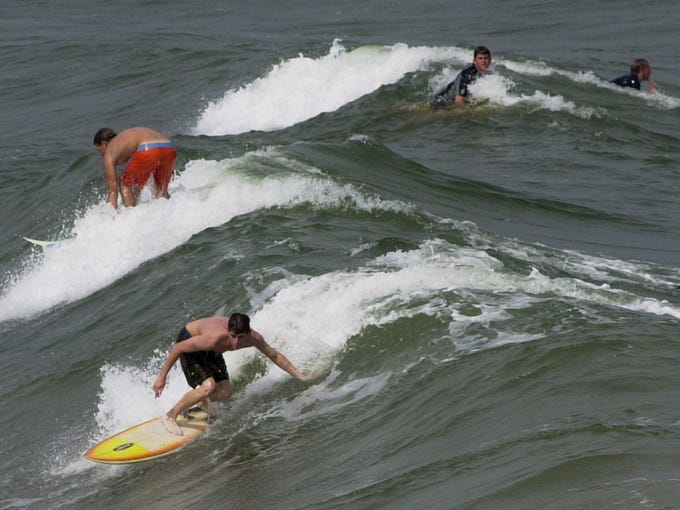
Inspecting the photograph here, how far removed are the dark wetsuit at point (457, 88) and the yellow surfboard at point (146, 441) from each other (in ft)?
Result: 37.5

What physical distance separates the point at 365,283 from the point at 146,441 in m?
2.57

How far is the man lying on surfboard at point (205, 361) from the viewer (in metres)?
8.81

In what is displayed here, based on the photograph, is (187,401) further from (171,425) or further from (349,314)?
(349,314)

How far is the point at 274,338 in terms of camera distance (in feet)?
33.3

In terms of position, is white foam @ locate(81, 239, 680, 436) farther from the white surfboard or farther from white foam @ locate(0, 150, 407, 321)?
the white surfboard

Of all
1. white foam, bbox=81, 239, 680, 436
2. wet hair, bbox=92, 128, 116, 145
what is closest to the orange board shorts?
wet hair, bbox=92, 128, 116, 145

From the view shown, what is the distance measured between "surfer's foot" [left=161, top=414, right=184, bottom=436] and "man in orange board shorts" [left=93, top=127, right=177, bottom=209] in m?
4.62

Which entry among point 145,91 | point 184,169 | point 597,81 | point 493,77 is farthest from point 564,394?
point 145,91

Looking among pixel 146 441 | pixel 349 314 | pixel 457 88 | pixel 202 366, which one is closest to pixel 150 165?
pixel 349 314

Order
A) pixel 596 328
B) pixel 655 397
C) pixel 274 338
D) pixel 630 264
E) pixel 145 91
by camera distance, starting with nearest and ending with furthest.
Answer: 1. pixel 655 397
2. pixel 596 328
3. pixel 274 338
4. pixel 630 264
5. pixel 145 91

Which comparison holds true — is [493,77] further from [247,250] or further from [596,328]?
[596,328]

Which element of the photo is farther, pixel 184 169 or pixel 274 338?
pixel 184 169

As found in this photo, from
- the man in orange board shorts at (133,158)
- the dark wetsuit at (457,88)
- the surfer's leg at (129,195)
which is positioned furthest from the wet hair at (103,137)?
the dark wetsuit at (457,88)

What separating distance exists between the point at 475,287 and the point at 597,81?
42.5 feet
